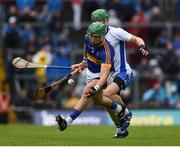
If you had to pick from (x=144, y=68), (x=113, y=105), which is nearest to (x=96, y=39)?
(x=113, y=105)

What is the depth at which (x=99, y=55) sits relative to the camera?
14242mm

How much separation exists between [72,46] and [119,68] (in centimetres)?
1304

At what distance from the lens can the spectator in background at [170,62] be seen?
25.6 m

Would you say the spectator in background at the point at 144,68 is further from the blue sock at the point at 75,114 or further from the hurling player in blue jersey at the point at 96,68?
the blue sock at the point at 75,114

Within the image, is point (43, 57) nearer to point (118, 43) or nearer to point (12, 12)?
point (12, 12)

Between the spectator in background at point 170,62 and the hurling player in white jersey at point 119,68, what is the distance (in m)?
10.8

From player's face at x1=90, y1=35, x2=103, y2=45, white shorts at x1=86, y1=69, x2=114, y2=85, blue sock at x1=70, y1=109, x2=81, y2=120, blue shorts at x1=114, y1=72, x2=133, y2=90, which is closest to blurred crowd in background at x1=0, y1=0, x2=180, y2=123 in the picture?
white shorts at x1=86, y1=69, x2=114, y2=85

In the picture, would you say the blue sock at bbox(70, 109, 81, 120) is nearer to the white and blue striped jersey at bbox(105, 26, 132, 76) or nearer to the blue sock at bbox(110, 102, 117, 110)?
the blue sock at bbox(110, 102, 117, 110)

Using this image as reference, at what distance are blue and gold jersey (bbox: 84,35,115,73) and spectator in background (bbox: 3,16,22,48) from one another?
1229cm

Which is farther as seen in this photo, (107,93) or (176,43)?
(176,43)

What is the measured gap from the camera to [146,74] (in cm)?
2580

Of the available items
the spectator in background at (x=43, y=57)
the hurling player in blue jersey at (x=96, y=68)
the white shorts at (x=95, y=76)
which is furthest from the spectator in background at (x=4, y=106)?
the hurling player in blue jersey at (x=96, y=68)

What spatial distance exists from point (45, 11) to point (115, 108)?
1429 centimetres

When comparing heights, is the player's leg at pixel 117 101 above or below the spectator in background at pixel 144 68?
above
